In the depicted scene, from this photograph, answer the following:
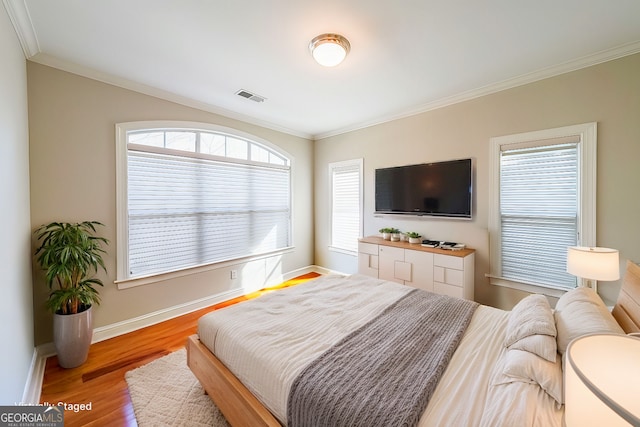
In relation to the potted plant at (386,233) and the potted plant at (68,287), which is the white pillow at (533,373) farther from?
the potted plant at (68,287)

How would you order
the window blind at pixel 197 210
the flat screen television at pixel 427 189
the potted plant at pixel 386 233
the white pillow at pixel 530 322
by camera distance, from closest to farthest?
1. the white pillow at pixel 530 322
2. the window blind at pixel 197 210
3. the flat screen television at pixel 427 189
4. the potted plant at pixel 386 233

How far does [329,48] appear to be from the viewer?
1953 millimetres

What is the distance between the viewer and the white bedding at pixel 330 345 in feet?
3.08

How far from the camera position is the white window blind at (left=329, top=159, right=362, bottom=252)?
4.24 meters

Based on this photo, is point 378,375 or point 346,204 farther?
point 346,204

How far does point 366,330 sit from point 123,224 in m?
2.71

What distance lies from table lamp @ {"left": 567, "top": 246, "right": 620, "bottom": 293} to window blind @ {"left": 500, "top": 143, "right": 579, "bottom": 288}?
0.73m

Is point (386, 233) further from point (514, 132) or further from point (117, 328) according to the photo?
point (117, 328)

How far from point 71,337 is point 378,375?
100 inches

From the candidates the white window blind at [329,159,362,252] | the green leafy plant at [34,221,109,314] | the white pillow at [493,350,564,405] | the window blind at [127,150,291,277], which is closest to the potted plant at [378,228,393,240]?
the white window blind at [329,159,362,252]

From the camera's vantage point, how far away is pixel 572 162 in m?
2.40

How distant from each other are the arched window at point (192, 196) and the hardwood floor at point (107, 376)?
669mm

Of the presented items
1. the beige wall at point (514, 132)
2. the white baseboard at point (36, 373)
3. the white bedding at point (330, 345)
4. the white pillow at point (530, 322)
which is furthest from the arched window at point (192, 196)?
the white pillow at point (530, 322)

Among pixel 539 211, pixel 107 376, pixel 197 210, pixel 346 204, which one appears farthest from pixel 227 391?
pixel 346 204
